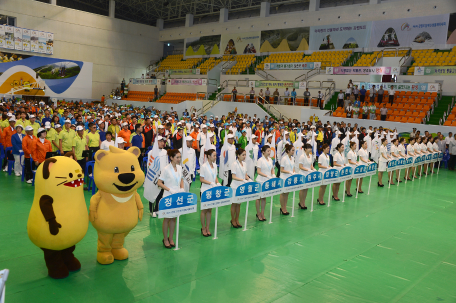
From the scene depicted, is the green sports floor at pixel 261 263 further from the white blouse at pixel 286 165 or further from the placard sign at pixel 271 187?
→ the white blouse at pixel 286 165

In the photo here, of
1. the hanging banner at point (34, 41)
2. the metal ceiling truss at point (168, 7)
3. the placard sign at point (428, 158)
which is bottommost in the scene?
the placard sign at point (428, 158)

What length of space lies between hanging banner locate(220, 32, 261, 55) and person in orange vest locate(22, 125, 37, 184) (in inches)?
1078

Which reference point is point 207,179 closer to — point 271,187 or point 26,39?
point 271,187

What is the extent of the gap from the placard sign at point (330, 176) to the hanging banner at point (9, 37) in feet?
96.4

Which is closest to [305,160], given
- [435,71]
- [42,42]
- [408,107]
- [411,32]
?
[408,107]

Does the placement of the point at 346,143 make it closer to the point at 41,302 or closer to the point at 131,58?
the point at 41,302

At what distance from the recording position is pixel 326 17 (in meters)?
29.1

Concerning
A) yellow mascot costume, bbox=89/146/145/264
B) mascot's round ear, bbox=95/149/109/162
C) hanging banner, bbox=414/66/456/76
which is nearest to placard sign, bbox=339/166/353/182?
yellow mascot costume, bbox=89/146/145/264

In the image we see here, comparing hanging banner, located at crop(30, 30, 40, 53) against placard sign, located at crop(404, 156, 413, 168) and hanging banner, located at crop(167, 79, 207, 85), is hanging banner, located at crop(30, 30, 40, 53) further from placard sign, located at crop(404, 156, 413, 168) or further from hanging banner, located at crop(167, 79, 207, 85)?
placard sign, located at crop(404, 156, 413, 168)

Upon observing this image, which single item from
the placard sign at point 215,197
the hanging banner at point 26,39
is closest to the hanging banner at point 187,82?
the hanging banner at point 26,39

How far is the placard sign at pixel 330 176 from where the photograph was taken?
925 cm

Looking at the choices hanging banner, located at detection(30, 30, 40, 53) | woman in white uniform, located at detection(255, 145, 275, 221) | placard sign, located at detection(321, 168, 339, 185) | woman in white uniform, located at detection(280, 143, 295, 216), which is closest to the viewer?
woman in white uniform, located at detection(255, 145, 275, 221)

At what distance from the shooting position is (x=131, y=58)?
37531mm

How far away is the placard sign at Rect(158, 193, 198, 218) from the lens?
226 inches
